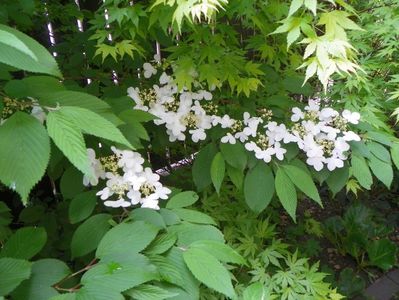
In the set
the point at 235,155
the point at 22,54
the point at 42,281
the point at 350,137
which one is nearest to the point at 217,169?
the point at 235,155

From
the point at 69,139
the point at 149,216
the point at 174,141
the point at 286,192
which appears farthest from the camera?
the point at 174,141

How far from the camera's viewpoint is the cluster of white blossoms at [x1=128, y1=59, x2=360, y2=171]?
1.37 m

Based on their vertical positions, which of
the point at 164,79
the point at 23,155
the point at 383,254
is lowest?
the point at 383,254

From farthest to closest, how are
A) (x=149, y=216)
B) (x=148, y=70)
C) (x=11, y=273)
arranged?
(x=148, y=70), (x=149, y=216), (x=11, y=273)

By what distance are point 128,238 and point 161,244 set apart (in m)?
0.09

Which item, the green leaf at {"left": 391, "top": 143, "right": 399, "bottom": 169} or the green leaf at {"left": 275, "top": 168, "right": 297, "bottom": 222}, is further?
the green leaf at {"left": 391, "top": 143, "right": 399, "bottom": 169}

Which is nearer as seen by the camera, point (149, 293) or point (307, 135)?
point (149, 293)

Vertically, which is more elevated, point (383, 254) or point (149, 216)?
point (149, 216)

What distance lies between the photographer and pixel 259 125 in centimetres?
151

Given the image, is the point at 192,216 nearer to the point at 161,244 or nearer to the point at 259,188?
the point at 161,244

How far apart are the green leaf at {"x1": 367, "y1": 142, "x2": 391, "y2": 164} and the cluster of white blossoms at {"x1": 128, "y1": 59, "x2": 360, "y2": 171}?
0.10 metres

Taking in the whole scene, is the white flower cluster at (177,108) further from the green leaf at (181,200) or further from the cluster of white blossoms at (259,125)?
the green leaf at (181,200)

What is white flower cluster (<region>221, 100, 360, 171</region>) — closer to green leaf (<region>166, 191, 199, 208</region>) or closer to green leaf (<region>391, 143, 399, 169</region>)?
green leaf (<region>391, 143, 399, 169</region>)

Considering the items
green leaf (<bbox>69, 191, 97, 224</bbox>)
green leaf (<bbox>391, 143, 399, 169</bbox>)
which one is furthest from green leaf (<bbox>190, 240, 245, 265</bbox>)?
green leaf (<bbox>391, 143, 399, 169</bbox>)
